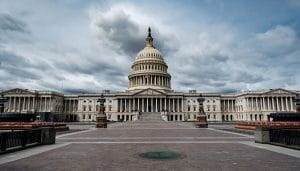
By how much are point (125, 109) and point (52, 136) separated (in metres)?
101

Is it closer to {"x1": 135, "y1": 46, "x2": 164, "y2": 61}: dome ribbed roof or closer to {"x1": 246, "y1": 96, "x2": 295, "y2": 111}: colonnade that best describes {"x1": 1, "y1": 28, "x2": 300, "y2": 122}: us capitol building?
{"x1": 246, "y1": 96, "x2": 295, "y2": 111}: colonnade

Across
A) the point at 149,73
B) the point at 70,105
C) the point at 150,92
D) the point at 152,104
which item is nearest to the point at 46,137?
the point at 150,92

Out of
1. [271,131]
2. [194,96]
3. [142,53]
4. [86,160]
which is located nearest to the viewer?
[86,160]

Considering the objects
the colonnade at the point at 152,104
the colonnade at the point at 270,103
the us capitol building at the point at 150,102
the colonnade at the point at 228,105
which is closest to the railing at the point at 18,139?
the us capitol building at the point at 150,102

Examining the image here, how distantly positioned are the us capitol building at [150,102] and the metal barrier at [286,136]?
8678 cm

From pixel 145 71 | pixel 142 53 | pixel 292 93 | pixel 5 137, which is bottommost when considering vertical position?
pixel 5 137

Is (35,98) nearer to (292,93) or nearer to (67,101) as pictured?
(67,101)

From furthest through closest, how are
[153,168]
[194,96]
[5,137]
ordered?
[194,96] < [5,137] < [153,168]

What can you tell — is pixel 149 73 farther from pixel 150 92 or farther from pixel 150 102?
pixel 150 102

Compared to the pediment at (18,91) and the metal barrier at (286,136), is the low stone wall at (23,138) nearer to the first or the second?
the metal barrier at (286,136)

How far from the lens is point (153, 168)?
8664 mm

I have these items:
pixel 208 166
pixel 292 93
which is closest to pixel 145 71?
pixel 292 93

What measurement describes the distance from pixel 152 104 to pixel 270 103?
6262cm

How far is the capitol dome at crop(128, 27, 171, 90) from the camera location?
127 metres
